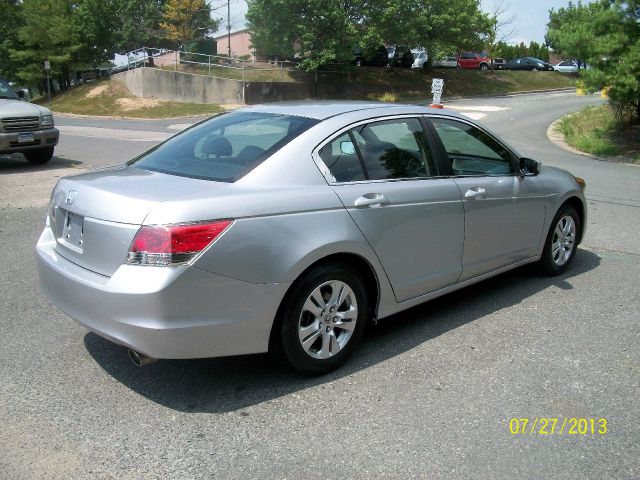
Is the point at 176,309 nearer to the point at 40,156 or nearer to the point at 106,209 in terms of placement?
the point at 106,209

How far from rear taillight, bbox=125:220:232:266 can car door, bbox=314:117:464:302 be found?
37.5 inches

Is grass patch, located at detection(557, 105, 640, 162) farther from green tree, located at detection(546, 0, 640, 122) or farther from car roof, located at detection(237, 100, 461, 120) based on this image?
car roof, located at detection(237, 100, 461, 120)

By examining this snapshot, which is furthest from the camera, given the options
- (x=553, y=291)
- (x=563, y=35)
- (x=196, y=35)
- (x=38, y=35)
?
(x=196, y=35)

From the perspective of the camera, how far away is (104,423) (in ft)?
10.5

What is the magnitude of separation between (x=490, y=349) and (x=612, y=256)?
3.11m

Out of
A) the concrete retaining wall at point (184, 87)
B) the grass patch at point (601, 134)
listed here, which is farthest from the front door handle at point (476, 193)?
the concrete retaining wall at point (184, 87)

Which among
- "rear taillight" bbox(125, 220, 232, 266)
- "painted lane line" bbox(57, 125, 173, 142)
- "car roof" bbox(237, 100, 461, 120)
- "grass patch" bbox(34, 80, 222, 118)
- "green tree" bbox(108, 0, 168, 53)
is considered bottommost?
"grass patch" bbox(34, 80, 222, 118)

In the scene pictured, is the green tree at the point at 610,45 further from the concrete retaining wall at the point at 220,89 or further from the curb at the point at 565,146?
the concrete retaining wall at the point at 220,89

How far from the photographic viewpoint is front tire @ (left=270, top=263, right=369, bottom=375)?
137 inches

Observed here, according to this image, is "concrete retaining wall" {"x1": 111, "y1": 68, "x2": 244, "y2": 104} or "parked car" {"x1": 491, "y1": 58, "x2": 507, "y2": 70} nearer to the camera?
"concrete retaining wall" {"x1": 111, "y1": 68, "x2": 244, "y2": 104}

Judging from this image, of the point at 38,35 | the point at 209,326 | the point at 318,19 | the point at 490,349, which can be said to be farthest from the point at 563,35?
the point at 38,35

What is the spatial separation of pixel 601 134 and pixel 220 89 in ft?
70.1

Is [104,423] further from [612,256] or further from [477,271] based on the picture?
[612,256]

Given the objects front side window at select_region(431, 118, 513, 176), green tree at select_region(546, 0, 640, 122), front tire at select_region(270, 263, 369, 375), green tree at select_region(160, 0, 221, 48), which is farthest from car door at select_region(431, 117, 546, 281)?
green tree at select_region(160, 0, 221, 48)
